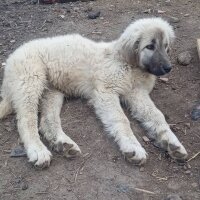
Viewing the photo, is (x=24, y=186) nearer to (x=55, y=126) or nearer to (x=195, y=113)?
(x=55, y=126)

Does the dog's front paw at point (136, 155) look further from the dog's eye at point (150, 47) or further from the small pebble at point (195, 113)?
the dog's eye at point (150, 47)

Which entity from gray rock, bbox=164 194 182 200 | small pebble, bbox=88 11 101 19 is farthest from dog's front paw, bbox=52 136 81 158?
small pebble, bbox=88 11 101 19

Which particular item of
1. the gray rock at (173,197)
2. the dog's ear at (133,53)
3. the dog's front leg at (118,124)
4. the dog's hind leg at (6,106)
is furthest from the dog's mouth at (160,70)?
the dog's hind leg at (6,106)

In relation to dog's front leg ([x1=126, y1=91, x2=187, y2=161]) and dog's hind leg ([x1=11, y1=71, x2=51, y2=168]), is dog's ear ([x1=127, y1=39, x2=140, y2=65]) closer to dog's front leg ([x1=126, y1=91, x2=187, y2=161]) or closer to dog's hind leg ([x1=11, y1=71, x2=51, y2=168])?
dog's front leg ([x1=126, y1=91, x2=187, y2=161])

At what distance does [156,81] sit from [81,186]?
233 cm

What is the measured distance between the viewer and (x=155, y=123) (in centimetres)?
509

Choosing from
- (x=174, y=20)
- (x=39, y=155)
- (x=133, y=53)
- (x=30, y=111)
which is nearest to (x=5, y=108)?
(x=30, y=111)

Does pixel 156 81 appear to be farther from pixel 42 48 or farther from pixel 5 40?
pixel 5 40

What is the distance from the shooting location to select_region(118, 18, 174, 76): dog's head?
5.25 m

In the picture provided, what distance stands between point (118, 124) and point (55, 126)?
721 millimetres

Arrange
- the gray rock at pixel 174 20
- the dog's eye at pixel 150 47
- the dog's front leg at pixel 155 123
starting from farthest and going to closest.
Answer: the gray rock at pixel 174 20, the dog's eye at pixel 150 47, the dog's front leg at pixel 155 123

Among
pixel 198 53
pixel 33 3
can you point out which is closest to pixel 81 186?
pixel 198 53

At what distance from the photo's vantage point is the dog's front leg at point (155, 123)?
4727 millimetres

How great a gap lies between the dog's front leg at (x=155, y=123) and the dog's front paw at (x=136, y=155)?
30 cm
